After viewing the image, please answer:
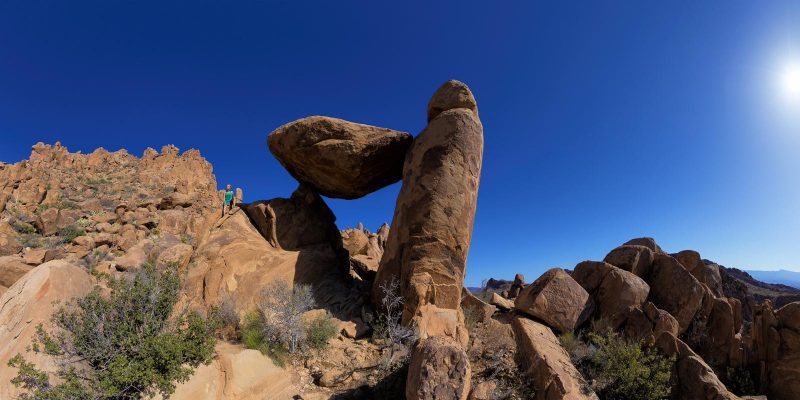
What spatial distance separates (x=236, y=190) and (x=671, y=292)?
48.9 meters

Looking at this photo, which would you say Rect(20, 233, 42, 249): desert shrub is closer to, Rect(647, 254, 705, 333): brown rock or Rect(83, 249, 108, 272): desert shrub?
Rect(83, 249, 108, 272): desert shrub

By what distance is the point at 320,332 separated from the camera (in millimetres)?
8578

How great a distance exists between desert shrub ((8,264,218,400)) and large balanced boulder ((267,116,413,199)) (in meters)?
7.03

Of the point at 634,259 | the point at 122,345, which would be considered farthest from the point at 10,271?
the point at 634,259

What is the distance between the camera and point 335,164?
12.6 meters

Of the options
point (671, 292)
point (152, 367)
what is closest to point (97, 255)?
point (152, 367)

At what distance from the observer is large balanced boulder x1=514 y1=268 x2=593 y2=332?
9.76m

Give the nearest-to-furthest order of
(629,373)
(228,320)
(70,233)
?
1. (629,373)
2. (228,320)
3. (70,233)

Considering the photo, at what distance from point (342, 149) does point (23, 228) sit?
2986cm

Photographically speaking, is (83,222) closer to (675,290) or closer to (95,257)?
(95,257)

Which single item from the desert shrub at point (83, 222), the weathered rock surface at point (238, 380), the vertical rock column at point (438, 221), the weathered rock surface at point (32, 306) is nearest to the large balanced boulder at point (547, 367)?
the vertical rock column at point (438, 221)

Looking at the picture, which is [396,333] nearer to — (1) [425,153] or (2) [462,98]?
(1) [425,153]

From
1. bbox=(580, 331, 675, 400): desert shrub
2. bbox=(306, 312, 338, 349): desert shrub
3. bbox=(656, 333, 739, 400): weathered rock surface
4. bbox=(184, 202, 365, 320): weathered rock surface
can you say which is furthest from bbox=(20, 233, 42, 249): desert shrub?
bbox=(656, 333, 739, 400): weathered rock surface

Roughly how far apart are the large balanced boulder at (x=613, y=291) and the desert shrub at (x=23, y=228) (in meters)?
37.1
